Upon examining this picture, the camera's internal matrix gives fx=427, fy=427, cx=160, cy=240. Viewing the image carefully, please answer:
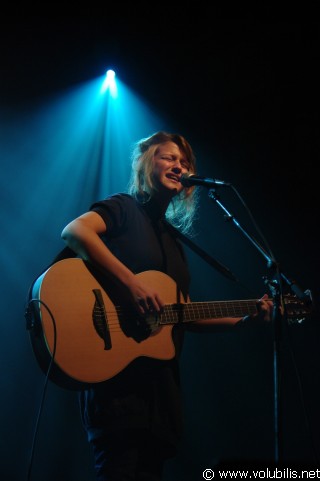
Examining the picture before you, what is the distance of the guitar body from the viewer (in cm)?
165

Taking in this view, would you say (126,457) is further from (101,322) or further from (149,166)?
(149,166)

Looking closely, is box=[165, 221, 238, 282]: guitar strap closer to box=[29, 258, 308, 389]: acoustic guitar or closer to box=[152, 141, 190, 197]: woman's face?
box=[152, 141, 190, 197]: woman's face

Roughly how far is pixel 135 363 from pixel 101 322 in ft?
0.75

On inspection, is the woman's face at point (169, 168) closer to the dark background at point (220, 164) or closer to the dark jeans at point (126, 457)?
the dark jeans at point (126, 457)

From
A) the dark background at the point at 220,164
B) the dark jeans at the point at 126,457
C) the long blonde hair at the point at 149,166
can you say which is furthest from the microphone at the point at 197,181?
the dark background at the point at 220,164

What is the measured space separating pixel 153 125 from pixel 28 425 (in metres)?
2.96

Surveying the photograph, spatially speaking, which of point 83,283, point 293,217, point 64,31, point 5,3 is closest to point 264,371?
point 293,217

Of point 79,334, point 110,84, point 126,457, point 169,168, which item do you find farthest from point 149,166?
point 110,84

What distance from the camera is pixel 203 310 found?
7.30 feet

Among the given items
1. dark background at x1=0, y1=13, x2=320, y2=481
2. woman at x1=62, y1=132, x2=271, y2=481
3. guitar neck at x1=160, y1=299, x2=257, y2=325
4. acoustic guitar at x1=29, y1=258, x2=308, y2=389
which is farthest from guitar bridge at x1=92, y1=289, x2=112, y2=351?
dark background at x1=0, y1=13, x2=320, y2=481

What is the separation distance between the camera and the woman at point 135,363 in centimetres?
167

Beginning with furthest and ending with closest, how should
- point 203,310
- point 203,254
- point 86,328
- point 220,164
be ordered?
point 220,164
point 203,254
point 203,310
point 86,328

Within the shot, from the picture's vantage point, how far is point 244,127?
417 centimetres

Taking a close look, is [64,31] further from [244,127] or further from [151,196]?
[151,196]
